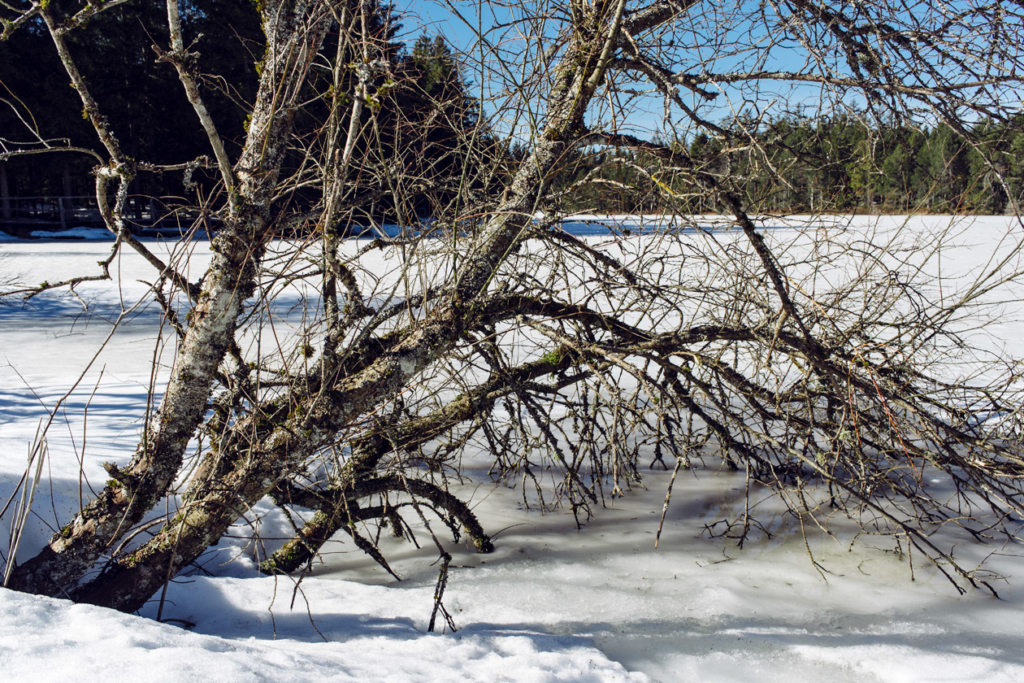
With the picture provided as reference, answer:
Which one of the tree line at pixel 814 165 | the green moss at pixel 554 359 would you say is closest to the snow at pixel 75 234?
the green moss at pixel 554 359

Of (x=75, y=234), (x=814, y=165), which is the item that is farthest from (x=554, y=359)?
Answer: (x=75, y=234)

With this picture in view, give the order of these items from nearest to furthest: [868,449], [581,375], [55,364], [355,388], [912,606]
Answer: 1. [355,388]
2. [912,606]
3. [581,375]
4. [868,449]
5. [55,364]

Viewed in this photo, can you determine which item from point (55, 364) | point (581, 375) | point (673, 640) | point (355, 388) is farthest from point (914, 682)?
point (55, 364)

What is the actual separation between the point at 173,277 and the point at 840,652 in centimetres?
335

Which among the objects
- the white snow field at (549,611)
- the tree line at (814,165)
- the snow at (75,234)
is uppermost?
the tree line at (814,165)

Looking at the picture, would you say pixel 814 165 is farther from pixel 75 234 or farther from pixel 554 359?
pixel 75 234

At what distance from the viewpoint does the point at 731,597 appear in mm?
3471

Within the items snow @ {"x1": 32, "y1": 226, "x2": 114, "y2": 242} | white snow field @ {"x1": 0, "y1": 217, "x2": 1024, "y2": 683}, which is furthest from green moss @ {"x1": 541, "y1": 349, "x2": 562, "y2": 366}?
snow @ {"x1": 32, "y1": 226, "x2": 114, "y2": 242}

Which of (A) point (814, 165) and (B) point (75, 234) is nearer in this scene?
(A) point (814, 165)

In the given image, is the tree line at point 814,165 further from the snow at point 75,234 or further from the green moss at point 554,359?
the snow at point 75,234

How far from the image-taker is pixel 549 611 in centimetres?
334

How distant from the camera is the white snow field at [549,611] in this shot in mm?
2145

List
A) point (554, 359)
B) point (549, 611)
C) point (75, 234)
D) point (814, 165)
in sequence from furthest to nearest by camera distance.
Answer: point (75, 234) → point (554, 359) → point (549, 611) → point (814, 165)

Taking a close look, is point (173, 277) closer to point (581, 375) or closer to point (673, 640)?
point (581, 375)
